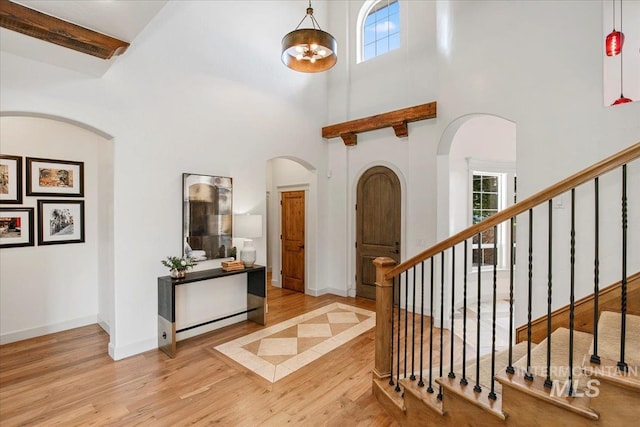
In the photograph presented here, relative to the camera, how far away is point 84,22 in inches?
94.1

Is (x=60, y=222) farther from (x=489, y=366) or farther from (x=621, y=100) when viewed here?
(x=621, y=100)

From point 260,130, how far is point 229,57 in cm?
109

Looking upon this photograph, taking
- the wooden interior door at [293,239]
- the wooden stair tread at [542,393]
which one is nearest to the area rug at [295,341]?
the wooden interior door at [293,239]

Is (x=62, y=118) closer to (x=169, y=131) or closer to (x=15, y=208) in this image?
(x=169, y=131)

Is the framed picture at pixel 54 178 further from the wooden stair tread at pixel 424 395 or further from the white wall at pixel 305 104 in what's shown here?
the wooden stair tread at pixel 424 395

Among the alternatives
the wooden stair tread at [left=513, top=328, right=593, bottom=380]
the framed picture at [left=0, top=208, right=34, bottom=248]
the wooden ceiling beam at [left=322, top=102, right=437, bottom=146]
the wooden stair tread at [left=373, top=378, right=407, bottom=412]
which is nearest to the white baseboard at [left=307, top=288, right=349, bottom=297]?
the wooden ceiling beam at [left=322, top=102, right=437, bottom=146]

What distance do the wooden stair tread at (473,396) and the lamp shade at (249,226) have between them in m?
2.99

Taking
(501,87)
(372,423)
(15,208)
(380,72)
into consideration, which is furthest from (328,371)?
→ (380,72)

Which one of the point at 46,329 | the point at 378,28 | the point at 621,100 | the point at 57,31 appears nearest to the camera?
the point at 57,31

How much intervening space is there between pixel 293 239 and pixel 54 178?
3.94m

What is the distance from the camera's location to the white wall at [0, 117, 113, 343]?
3.82 meters

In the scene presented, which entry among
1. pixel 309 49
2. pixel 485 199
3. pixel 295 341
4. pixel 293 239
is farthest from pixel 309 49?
pixel 485 199

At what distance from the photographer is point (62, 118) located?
3104 mm

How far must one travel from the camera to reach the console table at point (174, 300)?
3.51 meters
